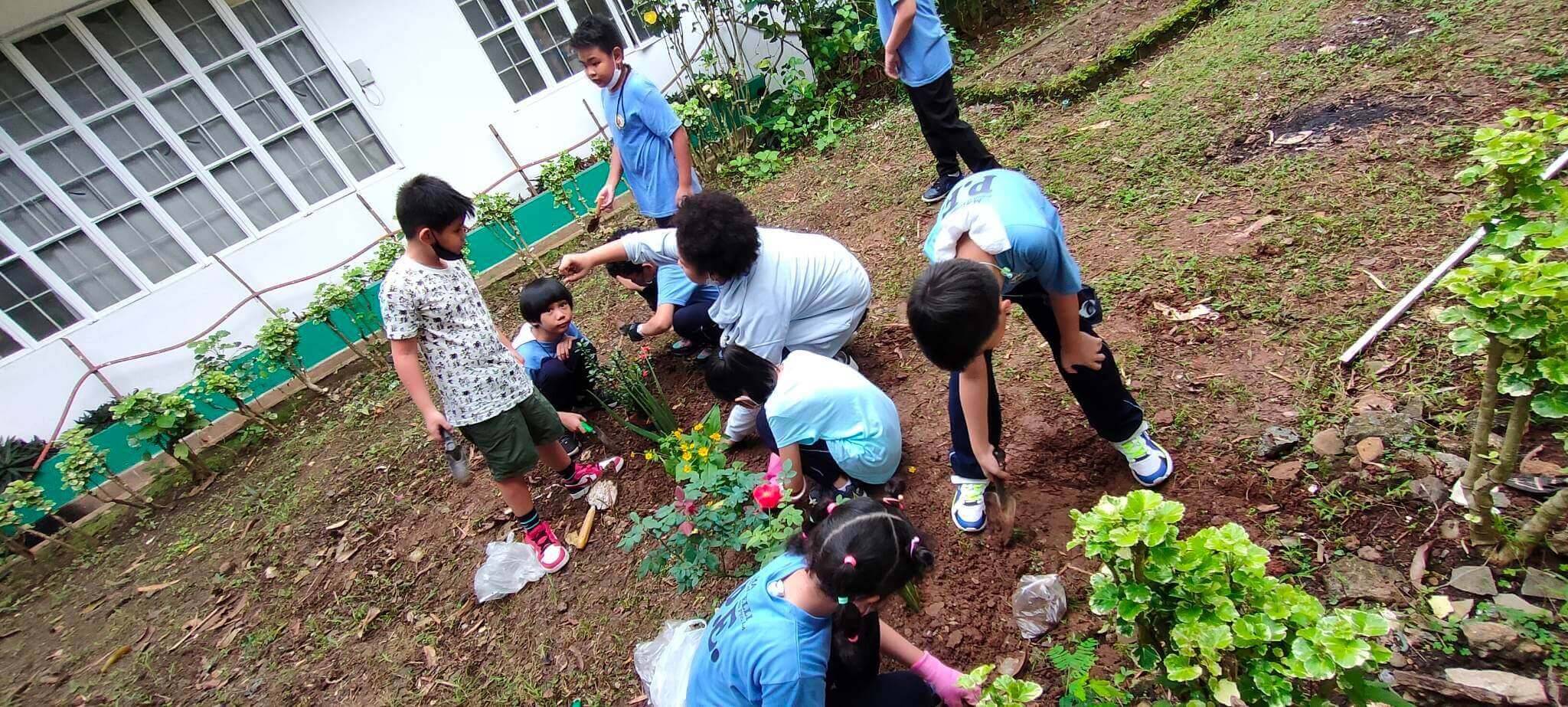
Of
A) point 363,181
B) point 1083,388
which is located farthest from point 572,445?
point 363,181

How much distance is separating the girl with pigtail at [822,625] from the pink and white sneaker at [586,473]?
1629mm

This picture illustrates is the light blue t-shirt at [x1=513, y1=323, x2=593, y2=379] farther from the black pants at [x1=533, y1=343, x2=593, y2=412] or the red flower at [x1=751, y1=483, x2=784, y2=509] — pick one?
the red flower at [x1=751, y1=483, x2=784, y2=509]

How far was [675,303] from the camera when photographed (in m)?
3.44

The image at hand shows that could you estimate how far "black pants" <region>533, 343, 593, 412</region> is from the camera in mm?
3504

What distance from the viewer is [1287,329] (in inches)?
102

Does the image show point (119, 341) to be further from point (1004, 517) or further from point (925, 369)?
point (1004, 517)

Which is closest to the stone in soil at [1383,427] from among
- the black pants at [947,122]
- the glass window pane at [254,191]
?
the black pants at [947,122]

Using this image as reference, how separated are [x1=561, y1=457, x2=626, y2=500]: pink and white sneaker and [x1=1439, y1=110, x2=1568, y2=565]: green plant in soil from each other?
3080 mm

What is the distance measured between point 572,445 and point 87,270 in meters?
4.71

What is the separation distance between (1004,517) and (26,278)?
7102 mm

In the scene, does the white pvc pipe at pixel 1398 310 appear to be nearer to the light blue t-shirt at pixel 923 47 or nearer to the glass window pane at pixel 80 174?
the light blue t-shirt at pixel 923 47

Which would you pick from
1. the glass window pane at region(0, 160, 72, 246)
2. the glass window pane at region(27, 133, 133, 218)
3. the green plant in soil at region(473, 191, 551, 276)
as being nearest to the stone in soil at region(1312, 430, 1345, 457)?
the green plant in soil at region(473, 191, 551, 276)

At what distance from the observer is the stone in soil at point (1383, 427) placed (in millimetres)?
2080

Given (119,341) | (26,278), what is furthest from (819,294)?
(26,278)
